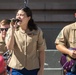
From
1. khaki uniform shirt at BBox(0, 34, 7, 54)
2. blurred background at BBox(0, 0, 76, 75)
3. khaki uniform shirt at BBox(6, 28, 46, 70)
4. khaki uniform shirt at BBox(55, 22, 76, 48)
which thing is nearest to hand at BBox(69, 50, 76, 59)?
khaki uniform shirt at BBox(55, 22, 76, 48)

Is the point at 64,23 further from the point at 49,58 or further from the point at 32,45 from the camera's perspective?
the point at 32,45

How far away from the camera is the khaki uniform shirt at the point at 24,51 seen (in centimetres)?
470

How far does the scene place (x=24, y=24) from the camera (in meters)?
4.75

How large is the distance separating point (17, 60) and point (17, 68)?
0.37 ft

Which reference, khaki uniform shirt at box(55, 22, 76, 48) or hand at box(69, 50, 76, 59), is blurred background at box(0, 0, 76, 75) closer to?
khaki uniform shirt at box(55, 22, 76, 48)

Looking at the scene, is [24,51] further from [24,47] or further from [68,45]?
[68,45]

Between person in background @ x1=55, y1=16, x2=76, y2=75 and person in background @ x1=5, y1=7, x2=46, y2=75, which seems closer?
person in background @ x1=55, y1=16, x2=76, y2=75

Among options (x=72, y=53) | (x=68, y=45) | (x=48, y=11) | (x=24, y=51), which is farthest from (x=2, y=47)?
(x=48, y=11)

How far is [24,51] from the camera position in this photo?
4695 mm

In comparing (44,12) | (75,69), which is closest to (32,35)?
(75,69)

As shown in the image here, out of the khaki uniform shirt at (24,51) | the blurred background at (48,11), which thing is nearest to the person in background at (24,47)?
the khaki uniform shirt at (24,51)

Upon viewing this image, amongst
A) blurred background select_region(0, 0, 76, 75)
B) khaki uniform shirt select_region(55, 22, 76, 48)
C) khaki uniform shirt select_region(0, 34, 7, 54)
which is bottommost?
khaki uniform shirt select_region(0, 34, 7, 54)

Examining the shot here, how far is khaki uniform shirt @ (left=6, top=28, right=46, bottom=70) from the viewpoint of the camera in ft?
15.4

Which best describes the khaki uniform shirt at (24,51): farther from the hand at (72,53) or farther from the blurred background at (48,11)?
the blurred background at (48,11)
